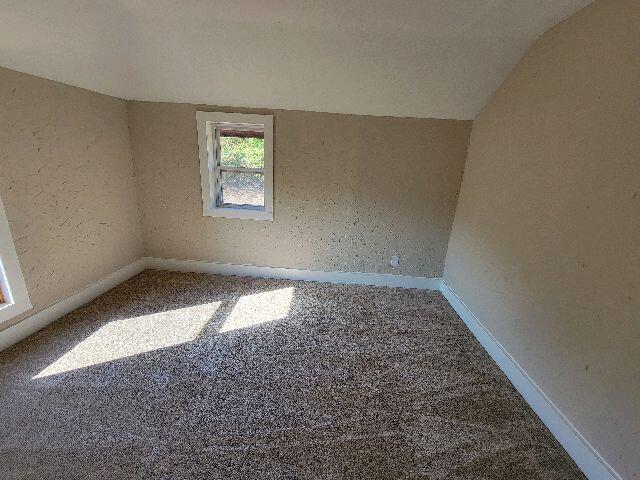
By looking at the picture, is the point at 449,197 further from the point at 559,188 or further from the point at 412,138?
the point at 559,188

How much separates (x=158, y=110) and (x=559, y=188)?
3311 mm

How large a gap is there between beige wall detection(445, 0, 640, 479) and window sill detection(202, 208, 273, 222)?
2.11m

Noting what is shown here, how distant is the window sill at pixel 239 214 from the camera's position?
3.13m

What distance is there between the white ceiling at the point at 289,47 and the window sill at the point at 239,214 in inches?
42.6

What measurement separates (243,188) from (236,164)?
0.26 meters

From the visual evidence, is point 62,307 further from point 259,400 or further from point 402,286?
point 402,286

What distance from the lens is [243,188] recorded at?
3227 millimetres

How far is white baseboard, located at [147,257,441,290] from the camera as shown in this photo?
322cm

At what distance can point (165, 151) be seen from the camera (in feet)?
9.77

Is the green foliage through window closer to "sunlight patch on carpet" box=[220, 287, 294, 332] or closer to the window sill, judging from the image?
the window sill

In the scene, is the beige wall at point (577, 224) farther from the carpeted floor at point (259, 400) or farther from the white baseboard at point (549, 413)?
the carpeted floor at point (259, 400)

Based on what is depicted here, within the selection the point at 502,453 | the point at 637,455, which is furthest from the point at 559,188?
the point at 502,453

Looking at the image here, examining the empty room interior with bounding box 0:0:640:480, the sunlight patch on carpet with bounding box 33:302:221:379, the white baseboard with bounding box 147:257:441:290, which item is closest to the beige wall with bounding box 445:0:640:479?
the empty room interior with bounding box 0:0:640:480

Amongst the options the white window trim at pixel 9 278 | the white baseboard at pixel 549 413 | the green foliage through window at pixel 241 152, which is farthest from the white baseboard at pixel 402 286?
the green foliage through window at pixel 241 152
